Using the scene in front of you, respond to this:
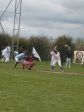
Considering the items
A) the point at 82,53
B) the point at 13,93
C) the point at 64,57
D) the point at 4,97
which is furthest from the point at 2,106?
the point at 82,53

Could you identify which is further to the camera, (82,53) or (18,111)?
(82,53)

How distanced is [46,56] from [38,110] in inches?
2349

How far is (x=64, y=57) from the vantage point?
48.5m

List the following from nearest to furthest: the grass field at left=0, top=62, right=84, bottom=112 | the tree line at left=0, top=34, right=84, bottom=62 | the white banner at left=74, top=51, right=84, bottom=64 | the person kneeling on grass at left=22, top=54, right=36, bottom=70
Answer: the grass field at left=0, top=62, right=84, bottom=112, the person kneeling on grass at left=22, top=54, right=36, bottom=70, the white banner at left=74, top=51, right=84, bottom=64, the tree line at left=0, top=34, right=84, bottom=62

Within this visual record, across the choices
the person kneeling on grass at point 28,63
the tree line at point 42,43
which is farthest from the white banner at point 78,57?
the person kneeling on grass at point 28,63

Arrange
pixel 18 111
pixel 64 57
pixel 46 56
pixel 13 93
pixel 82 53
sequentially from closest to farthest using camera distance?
pixel 18 111
pixel 13 93
pixel 64 57
pixel 82 53
pixel 46 56

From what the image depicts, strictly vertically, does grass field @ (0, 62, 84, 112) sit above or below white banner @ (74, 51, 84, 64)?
below

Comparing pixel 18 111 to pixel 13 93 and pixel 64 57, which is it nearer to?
pixel 13 93

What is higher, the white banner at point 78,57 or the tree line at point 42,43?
the tree line at point 42,43

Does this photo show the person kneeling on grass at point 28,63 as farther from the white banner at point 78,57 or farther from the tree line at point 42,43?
the tree line at point 42,43

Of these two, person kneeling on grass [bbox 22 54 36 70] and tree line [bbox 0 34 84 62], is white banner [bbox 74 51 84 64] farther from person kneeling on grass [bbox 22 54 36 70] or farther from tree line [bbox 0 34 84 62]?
person kneeling on grass [bbox 22 54 36 70]

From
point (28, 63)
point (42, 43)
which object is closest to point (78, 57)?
point (42, 43)

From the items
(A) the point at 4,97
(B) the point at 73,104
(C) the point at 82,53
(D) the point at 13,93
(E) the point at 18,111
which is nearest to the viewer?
(E) the point at 18,111

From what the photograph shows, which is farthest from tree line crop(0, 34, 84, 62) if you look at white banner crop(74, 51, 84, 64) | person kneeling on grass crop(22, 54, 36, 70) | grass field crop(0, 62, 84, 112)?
grass field crop(0, 62, 84, 112)
